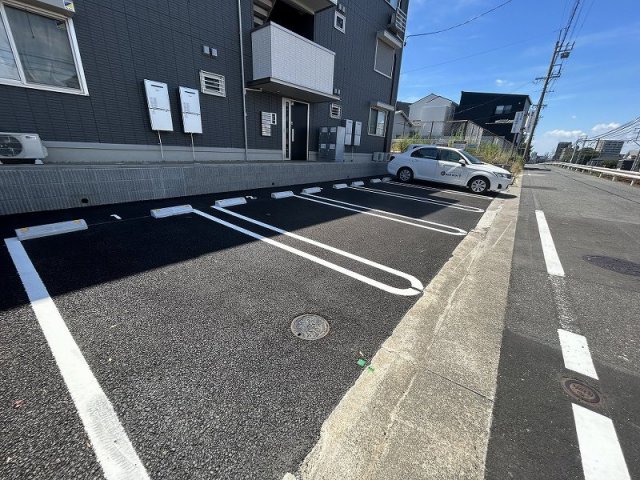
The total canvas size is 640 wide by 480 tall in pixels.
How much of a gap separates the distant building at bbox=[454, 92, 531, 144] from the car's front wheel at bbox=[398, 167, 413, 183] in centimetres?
3497

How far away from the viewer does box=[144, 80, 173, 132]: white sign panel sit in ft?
21.5

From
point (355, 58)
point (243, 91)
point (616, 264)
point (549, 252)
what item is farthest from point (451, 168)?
point (243, 91)

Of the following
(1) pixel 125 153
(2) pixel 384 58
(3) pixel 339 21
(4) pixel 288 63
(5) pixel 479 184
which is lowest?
(5) pixel 479 184

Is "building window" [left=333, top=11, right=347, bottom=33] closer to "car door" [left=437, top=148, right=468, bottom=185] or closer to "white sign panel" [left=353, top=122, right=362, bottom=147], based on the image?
"white sign panel" [left=353, top=122, right=362, bottom=147]

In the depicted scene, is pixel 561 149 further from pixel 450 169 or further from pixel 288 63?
pixel 288 63

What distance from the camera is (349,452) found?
51.4 inches

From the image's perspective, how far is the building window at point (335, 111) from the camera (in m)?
12.1

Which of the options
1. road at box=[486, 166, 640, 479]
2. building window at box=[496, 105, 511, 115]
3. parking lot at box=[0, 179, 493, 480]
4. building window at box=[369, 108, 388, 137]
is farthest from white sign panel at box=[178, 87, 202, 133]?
building window at box=[496, 105, 511, 115]

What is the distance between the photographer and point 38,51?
5.24 meters

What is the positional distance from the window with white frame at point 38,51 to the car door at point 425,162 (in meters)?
10.1

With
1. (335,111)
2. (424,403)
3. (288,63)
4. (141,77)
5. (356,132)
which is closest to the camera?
(424,403)

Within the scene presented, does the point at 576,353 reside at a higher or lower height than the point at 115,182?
lower

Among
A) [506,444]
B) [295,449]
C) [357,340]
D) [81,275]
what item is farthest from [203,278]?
[506,444]

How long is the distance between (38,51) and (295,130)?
7417mm
